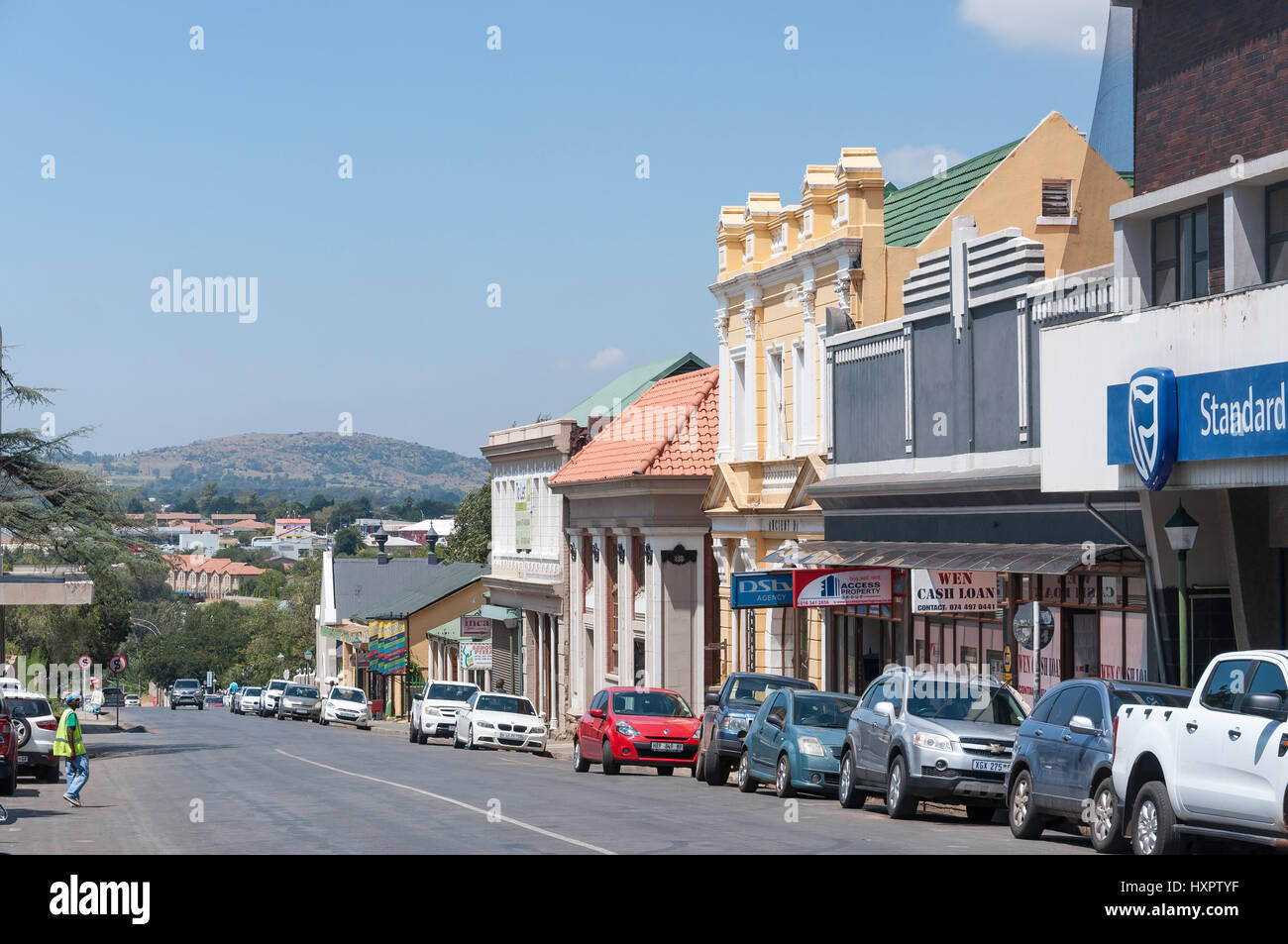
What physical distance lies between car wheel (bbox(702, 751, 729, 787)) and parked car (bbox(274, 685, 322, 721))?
143 ft

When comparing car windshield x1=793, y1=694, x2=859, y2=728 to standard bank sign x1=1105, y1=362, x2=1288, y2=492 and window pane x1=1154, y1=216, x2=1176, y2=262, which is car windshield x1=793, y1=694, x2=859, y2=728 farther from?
window pane x1=1154, y1=216, x2=1176, y2=262

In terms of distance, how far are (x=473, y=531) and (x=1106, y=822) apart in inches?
3776

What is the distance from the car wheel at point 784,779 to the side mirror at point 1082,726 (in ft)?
24.8

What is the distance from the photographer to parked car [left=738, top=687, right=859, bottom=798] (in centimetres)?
2323

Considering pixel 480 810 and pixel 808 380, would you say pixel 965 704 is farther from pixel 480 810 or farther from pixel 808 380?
pixel 808 380

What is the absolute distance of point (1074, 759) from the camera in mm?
16219

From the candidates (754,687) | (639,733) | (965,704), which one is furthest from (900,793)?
(639,733)

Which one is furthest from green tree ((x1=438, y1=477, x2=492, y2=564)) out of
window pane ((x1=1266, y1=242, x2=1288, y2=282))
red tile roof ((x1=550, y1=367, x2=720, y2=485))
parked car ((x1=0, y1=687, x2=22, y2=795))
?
window pane ((x1=1266, y1=242, x2=1288, y2=282))

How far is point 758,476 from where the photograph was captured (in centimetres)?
3812

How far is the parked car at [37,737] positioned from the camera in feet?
97.8

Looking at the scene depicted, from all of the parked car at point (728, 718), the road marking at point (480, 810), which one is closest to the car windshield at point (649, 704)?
the parked car at point (728, 718)

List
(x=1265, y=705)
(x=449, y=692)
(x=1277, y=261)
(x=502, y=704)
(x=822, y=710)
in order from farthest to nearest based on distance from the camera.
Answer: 1. (x=449, y=692)
2. (x=502, y=704)
3. (x=822, y=710)
4. (x=1277, y=261)
5. (x=1265, y=705)
